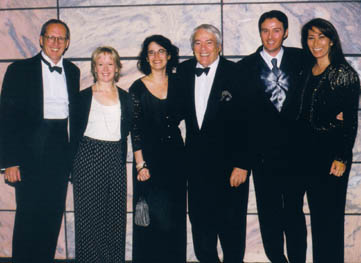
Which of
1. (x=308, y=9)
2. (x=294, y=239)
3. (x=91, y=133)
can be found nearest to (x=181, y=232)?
(x=294, y=239)

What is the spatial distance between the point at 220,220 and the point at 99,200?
3.06 feet

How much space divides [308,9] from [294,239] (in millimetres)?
1967

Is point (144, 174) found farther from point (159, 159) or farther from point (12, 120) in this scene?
point (12, 120)

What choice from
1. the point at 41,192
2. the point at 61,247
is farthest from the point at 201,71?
the point at 61,247

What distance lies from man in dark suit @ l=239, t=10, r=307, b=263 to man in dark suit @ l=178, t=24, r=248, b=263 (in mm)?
160

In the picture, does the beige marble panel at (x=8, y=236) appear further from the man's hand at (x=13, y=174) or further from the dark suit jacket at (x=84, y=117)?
the dark suit jacket at (x=84, y=117)

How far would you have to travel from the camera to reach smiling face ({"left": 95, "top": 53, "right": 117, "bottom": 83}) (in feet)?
8.75

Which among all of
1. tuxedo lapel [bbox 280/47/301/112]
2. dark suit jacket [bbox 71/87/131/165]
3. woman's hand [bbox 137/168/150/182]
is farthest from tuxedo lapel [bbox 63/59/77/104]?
tuxedo lapel [bbox 280/47/301/112]

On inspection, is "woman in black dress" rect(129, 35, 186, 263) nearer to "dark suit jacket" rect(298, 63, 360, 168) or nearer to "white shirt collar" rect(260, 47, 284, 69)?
"white shirt collar" rect(260, 47, 284, 69)

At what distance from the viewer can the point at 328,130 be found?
238 cm

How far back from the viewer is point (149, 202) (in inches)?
106

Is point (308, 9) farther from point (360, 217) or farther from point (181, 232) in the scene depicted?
point (181, 232)

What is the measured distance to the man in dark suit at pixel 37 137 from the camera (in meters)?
2.73

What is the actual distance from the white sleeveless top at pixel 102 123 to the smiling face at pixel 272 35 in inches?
49.3
